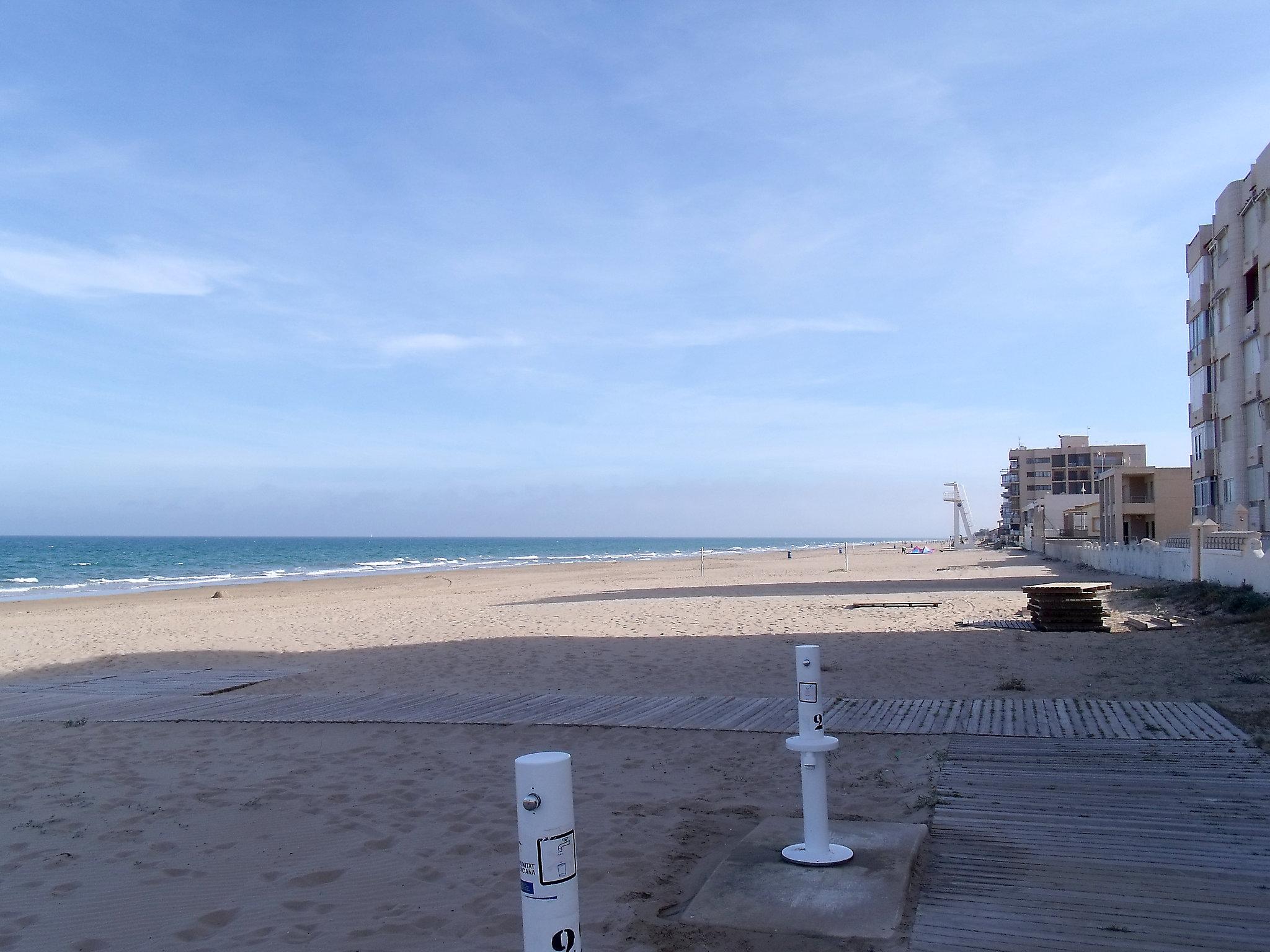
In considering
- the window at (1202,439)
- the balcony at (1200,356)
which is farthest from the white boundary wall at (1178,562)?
the balcony at (1200,356)

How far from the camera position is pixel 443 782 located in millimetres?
6277

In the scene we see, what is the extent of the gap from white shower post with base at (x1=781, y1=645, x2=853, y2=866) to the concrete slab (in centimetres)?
6

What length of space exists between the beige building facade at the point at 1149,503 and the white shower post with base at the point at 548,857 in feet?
160

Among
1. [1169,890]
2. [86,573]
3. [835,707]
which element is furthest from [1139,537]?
[86,573]

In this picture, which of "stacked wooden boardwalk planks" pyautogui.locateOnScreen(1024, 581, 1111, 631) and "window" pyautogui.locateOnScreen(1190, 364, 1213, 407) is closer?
"stacked wooden boardwalk planks" pyautogui.locateOnScreen(1024, 581, 1111, 631)

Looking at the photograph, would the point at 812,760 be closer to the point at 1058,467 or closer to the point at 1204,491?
the point at 1204,491

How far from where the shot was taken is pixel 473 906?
4.18 meters

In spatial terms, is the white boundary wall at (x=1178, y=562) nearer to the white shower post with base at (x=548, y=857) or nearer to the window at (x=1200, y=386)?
the window at (x=1200, y=386)

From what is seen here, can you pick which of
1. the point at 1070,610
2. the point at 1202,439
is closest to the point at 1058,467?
the point at 1202,439

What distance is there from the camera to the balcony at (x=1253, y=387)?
26500mm

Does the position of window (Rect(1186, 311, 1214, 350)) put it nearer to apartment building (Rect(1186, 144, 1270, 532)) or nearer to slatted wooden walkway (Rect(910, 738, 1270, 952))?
apartment building (Rect(1186, 144, 1270, 532))

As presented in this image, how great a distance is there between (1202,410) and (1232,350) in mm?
3862

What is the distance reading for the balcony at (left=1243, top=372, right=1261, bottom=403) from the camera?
86.9ft

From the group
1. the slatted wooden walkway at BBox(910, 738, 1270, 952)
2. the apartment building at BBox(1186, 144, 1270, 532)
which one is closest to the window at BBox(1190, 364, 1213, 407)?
the apartment building at BBox(1186, 144, 1270, 532)
